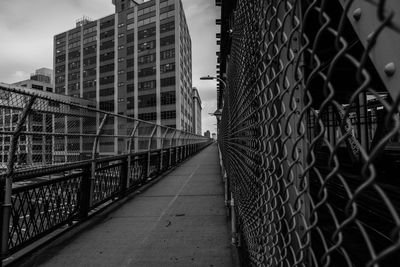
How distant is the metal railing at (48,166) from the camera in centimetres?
342

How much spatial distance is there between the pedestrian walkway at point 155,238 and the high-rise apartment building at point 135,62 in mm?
60977

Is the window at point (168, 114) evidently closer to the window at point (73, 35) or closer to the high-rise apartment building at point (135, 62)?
the high-rise apartment building at point (135, 62)

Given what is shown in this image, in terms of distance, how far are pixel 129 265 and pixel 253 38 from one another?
2.95 m

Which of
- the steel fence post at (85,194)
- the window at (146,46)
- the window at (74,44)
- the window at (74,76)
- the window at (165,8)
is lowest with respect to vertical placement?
the steel fence post at (85,194)

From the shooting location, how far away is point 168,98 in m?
68.6

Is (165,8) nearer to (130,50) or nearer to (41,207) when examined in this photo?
(130,50)

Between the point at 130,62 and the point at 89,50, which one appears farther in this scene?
the point at 89,50

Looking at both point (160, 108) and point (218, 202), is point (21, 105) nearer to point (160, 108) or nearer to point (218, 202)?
point (218, 202)

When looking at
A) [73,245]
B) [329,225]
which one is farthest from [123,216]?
[329,225]

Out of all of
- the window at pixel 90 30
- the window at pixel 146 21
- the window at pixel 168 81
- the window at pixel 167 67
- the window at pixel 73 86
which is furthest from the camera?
the window at pixel 73 86

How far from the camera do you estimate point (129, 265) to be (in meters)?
3.33

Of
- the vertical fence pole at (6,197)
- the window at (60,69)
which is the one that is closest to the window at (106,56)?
the window at (60,69)

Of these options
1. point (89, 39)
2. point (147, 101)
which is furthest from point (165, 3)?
point (89, 39)

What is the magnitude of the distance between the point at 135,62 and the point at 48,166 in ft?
247
